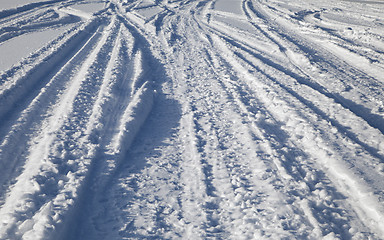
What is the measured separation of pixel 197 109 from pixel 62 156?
250 centimetres

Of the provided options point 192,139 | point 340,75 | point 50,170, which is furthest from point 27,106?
point 340,75

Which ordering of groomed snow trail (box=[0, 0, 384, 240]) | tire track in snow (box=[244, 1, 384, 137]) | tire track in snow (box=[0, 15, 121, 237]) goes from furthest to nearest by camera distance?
tire track in snow (box=[244, 1, 384, 137])
groomed snow trail (box=[0, 0, 384, 240])
tire track in snow (box=[0, 15, 121, 237])

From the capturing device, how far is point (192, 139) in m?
4.24

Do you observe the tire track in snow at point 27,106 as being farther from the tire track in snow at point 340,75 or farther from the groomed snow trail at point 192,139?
the tire track in snow at point 340,75

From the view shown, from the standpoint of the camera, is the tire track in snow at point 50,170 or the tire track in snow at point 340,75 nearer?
the tire track in snow at point 50,170

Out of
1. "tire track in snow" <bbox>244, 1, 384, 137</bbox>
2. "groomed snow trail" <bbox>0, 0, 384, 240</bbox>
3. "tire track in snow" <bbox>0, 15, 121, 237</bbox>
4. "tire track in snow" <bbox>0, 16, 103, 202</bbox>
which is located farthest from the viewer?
"tire track in snow" <bbox>244, 1, 384, 137</bbox>

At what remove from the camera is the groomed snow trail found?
9.50 ft

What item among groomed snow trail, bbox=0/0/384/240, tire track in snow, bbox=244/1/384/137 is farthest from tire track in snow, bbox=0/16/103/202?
tire track in snow, bbox=244/1/384/137

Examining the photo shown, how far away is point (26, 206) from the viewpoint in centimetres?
291

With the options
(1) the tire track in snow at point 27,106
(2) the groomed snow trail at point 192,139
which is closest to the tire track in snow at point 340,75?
(2) the groomed snow trail at point 192,139

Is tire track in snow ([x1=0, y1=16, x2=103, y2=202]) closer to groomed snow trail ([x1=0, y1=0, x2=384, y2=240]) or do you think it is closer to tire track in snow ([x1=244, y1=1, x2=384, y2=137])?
groomed snow trail ([x1=0, y1=0, x2=384, y2=240])

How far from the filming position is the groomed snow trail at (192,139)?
2895 millimetres

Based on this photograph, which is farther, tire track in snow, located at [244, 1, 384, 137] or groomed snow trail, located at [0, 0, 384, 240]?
tire track in snow, located at [244, 1, 384, 137]

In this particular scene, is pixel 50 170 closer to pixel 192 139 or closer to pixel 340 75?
pixel 192 139
